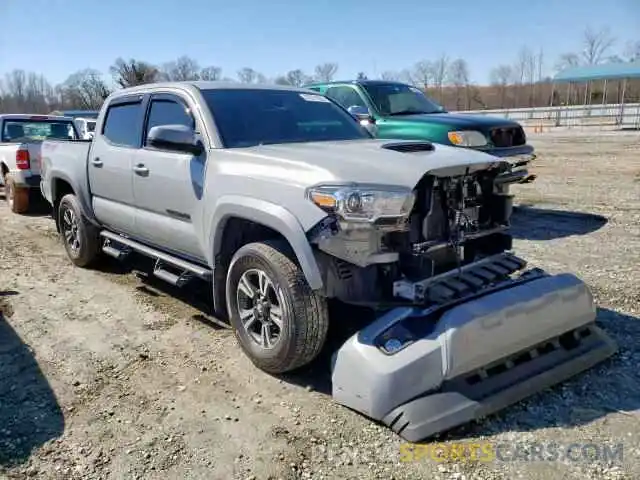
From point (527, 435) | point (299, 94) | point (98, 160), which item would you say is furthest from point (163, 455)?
point (98, 160)

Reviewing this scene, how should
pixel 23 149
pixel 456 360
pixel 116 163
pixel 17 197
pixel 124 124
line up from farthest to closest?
pixel 17 197 < pixel 23 149 < pixel 124 124 < pixel 116 163 < pixel 456 360

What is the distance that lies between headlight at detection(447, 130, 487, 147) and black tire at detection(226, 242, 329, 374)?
4.42 m

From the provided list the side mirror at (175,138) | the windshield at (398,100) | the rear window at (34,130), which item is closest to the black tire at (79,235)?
the side mirror at (175,138)

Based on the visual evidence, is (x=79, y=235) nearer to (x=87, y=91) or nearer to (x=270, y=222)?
(x=270, y=222)

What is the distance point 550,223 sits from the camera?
823cm

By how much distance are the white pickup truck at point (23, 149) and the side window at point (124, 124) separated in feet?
16.5

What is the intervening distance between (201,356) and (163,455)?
1.20 m

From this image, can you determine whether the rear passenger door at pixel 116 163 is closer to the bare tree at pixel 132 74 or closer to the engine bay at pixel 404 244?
the engine bay at pixel 404 244

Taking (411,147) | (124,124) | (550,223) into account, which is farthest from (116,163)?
(550,223)

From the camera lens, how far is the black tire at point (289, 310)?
3449 mm

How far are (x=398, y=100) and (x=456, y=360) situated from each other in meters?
6.43

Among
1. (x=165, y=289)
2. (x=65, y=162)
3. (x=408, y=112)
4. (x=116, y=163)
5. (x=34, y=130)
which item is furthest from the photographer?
(x=34, y=130)

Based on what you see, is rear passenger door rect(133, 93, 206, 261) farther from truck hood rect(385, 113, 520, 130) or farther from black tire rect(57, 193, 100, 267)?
truck hood rect(385, 113, 520, 130)

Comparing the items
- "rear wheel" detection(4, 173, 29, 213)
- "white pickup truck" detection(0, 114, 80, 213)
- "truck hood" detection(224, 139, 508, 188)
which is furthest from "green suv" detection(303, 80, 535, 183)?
"rear wheel" detection(4, 173, 29, 213)
